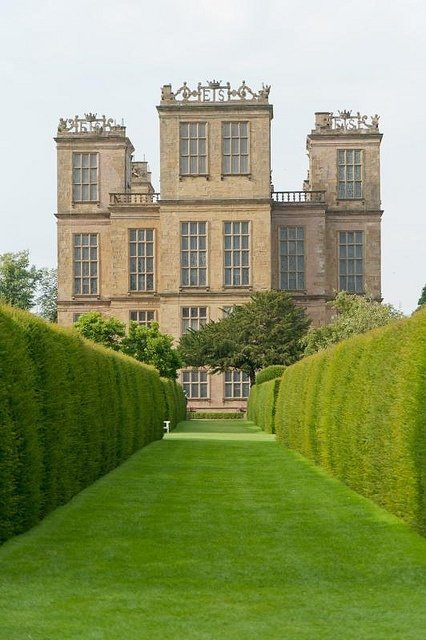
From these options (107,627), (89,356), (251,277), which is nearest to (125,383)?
(89,356)

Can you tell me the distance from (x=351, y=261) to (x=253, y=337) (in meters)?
10.7

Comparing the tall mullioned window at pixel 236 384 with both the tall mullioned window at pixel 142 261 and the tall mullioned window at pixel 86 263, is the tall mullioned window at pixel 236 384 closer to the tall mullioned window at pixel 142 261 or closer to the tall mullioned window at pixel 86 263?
the tall mullioned window at pixel 142 261

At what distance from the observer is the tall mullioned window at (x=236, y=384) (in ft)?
182

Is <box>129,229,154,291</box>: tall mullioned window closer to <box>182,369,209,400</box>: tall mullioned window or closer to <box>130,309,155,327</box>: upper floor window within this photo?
<box>130,309,155,327</box>: upper floor window

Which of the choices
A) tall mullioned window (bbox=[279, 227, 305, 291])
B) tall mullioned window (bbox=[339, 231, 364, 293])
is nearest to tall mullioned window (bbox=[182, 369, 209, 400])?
tall mullioned window (bbox=[279, 227, 305, 291])

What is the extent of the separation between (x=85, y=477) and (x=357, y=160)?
45.9m

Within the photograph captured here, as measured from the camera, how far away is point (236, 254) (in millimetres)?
55594

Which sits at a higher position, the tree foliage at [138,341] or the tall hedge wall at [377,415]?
the tree foliage at [138,341]

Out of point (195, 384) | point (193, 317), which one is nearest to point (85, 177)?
point (193, 317)

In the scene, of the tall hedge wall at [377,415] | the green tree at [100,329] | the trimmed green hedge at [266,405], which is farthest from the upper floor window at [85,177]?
the tall hedge wall at [377,415]

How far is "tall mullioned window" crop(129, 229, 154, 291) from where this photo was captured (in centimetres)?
5697

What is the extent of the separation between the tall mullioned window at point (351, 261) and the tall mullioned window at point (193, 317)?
7386 millimetres

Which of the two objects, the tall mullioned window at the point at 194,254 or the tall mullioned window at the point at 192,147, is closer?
the tall mullioned window at the point at 194,254

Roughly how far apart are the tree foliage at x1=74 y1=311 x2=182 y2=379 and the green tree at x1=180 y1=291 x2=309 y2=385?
9.05 feet
